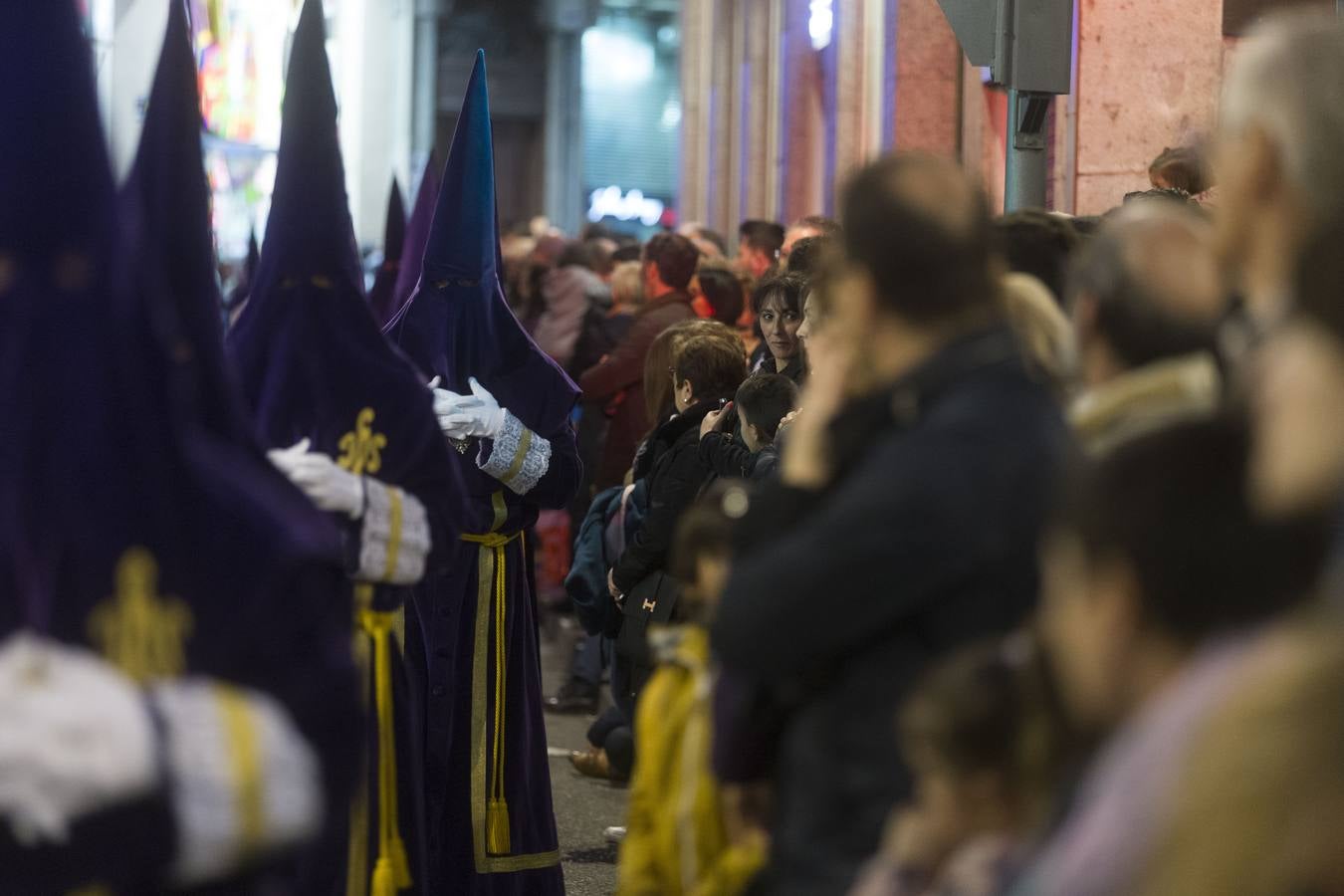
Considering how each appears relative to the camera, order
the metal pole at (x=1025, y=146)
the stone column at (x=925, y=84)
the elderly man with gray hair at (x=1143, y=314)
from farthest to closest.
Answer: the stone column at (x=925, y=84) < the metal pole at (x=1025, y=146) < the elderly man with gray hair at (x=1143, y=314)

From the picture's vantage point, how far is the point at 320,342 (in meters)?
4.27

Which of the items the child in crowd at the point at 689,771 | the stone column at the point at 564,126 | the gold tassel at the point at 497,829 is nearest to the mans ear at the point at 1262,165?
the child in crowd at the point at 689,771

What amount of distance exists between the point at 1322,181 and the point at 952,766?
0.82 meters


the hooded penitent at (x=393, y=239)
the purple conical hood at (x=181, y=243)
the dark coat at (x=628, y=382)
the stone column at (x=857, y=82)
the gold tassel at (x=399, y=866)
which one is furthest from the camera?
the stone column at (x=857, y=82)

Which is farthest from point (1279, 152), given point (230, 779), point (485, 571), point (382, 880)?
point (485, 571)

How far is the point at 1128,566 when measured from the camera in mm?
2137

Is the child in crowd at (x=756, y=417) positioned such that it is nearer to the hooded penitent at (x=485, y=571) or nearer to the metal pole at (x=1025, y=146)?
the hooded penitent at (x=485, y=571)

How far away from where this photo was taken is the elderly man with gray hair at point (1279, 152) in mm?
2355

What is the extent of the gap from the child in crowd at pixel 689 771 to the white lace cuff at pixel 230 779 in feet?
1.75

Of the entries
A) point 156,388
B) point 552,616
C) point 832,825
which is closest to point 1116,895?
point 832,825

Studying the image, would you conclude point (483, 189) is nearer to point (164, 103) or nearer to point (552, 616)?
point (164, 103)

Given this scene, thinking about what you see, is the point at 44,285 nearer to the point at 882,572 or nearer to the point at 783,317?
the point at 882,572

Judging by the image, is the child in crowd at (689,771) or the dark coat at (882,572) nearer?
the dark coat at (882,572)

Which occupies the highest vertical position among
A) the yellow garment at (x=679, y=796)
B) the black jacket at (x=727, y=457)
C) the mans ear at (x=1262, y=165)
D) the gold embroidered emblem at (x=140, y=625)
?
the mans ear at (x=1262, y=165)
